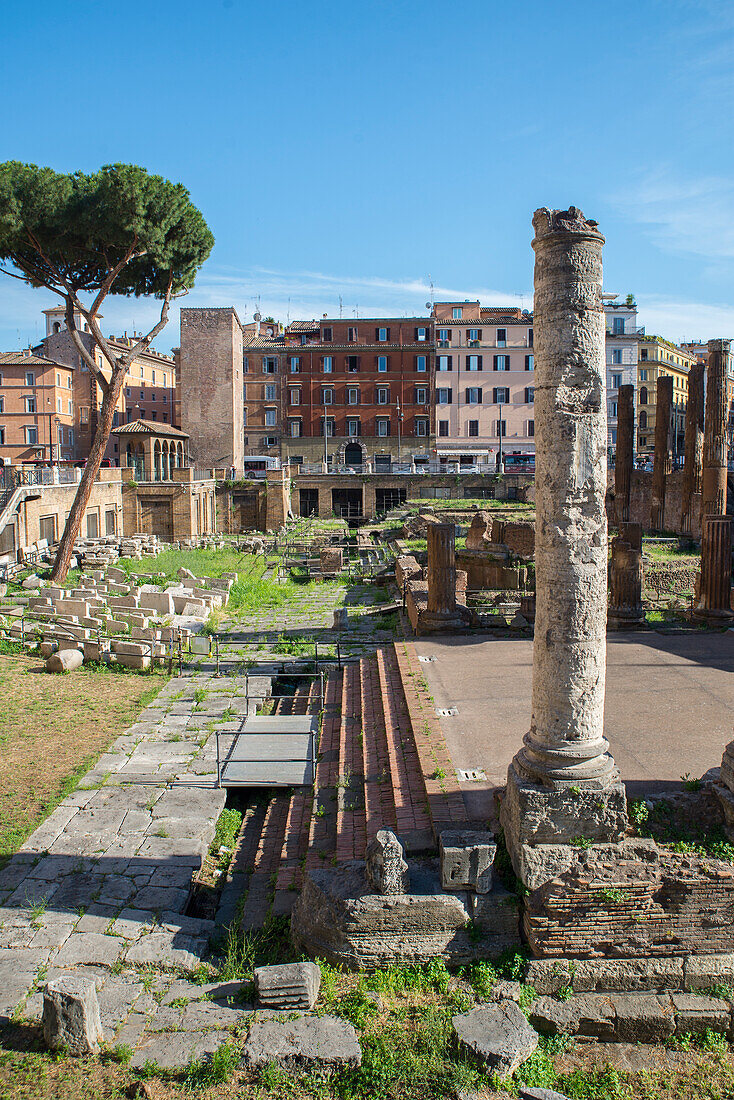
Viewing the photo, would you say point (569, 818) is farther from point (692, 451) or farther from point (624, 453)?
point (624, 453)

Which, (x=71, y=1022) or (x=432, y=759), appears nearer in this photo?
(x=71, y=1022)

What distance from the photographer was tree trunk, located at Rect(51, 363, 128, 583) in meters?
20.4

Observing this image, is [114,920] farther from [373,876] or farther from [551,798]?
[551,798]

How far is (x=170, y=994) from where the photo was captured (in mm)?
5270

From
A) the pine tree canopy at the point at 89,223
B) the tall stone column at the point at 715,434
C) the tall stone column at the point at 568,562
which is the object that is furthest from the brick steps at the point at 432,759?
the pine tree canopy at the point at 89,223

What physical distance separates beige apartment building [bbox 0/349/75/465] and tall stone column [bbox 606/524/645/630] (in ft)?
110

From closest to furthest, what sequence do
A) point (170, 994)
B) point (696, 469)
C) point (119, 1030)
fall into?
point (119, 1030)
point (170, 994)
point (696, 469)

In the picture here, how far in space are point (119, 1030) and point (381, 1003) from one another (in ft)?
5.27

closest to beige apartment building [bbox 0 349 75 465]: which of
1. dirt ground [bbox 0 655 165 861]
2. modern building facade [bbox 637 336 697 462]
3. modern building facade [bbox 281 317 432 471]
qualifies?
modern building facade [bbox 281 317 432 471]

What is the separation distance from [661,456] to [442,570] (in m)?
17.1

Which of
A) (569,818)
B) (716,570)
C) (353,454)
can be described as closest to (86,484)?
(716,570)

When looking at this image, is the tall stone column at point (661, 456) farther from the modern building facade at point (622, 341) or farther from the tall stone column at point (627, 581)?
the modern building facade at point (622, 341)

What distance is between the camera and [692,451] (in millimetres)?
24047

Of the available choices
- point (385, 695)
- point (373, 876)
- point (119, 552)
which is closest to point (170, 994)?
point (373, 876)
